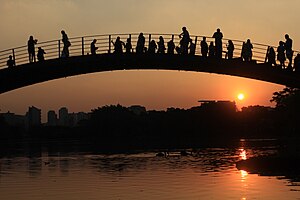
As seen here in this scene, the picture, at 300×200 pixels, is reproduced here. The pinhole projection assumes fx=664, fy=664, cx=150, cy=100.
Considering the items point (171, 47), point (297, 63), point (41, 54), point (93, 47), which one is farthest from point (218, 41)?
point (41, 54)

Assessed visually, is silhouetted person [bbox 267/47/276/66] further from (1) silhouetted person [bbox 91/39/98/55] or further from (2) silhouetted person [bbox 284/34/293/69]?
(1) silhouetted person [bbox 91/39/98/55]

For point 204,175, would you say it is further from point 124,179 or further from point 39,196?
point 39,196

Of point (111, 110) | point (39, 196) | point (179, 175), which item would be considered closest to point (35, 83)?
point (39, 196)

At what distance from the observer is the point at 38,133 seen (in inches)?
7613

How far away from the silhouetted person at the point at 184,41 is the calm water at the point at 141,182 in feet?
26.8

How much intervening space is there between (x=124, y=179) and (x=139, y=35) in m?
14.1

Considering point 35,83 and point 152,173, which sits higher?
point 35,83

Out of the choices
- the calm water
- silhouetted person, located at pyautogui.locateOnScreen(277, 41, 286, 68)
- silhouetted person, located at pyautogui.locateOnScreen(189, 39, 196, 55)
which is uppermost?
silhouetted person, located at pyautogui.locateOnScreen(189, 39, 196, 55)

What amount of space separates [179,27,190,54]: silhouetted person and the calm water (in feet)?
26.8

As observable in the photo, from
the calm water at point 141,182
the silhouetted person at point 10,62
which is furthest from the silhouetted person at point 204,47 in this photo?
the silhouetted person at point 10,62

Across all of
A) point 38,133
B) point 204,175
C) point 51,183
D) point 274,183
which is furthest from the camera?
point 38,133

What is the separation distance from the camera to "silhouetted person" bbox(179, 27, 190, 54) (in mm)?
36406

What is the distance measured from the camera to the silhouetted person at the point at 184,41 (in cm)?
3641

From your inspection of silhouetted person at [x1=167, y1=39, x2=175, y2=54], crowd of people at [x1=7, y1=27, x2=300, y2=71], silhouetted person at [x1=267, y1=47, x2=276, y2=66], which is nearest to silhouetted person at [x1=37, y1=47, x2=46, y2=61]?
crowd of people at [x1=7, y1=27, x2=300, y2=71]
